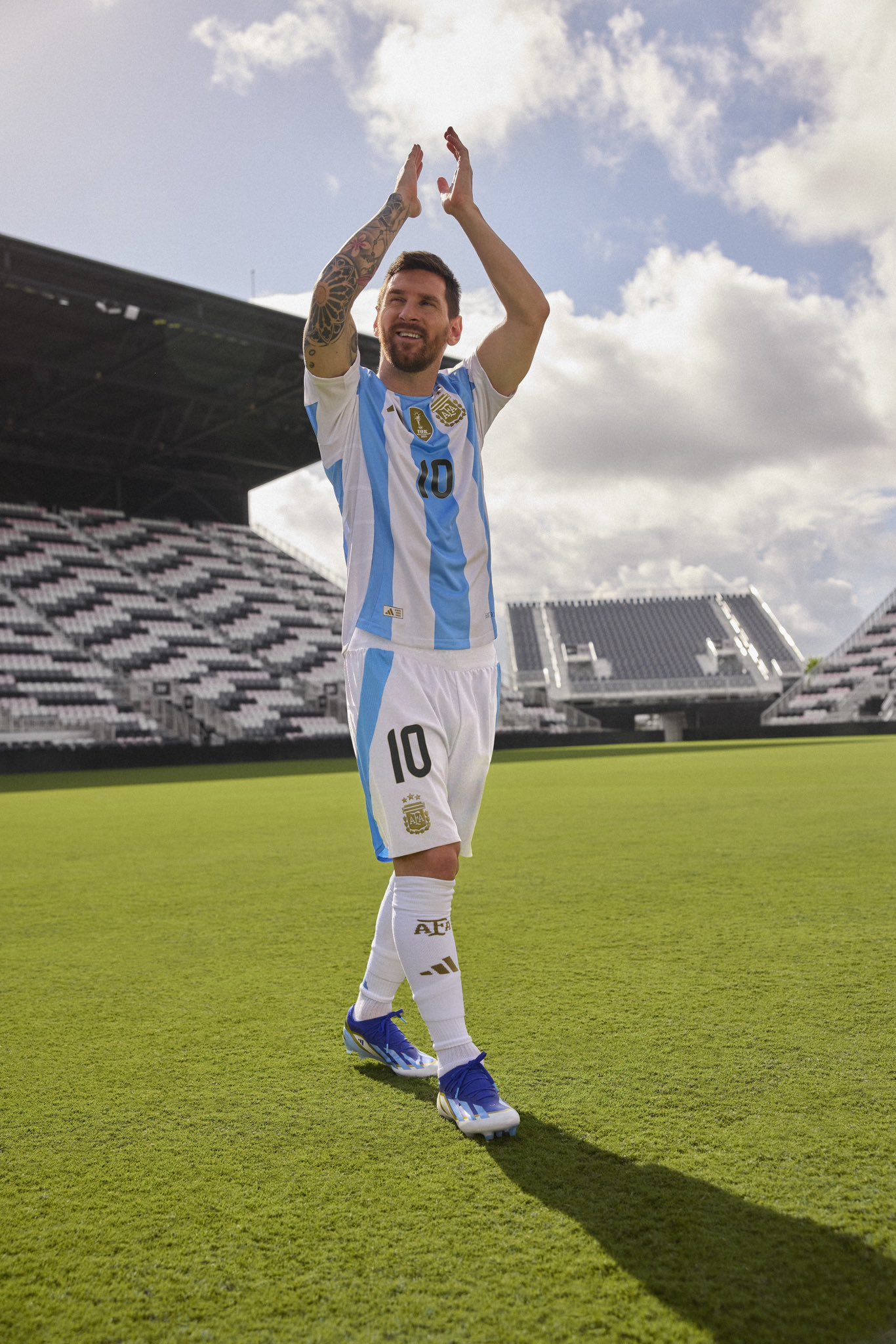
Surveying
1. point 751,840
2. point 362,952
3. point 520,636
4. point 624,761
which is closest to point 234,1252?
point 362,952

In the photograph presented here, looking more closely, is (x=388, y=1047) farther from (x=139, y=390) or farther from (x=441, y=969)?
(x=139, y=390)

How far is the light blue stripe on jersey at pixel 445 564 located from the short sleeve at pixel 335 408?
163mm

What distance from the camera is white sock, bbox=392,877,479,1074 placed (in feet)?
7.21

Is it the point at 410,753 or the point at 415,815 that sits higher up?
the point at 410,753

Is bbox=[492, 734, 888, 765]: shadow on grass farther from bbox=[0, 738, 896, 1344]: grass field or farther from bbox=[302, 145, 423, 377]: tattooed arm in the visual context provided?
bbox=[302, 145, 423, 377]: tattooed arm

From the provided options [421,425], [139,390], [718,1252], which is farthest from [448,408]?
[139,390]

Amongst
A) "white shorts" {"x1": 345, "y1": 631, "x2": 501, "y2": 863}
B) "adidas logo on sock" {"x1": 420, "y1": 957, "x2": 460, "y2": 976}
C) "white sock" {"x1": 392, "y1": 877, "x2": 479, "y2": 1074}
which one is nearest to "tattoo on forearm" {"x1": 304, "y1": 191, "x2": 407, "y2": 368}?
"white shorts" {"x1": 345, "y1": 631, "x2": 501, "y2": 863}

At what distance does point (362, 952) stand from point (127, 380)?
26.4m

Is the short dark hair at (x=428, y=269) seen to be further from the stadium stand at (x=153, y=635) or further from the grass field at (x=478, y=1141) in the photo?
the stadium stand at (x=153, y=635)

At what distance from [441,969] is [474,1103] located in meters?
0.34

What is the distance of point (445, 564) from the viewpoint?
2.46 metres

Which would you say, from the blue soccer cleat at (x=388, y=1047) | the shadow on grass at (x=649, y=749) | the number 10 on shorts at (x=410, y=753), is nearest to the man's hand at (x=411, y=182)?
the number 10 on shorts at (x=410, y=753)

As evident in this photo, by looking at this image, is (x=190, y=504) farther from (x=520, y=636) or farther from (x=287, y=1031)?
(x=287, y=1031)

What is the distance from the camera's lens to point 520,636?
61125 mm
